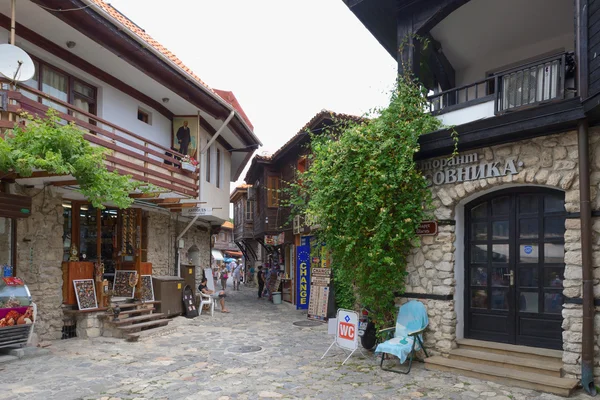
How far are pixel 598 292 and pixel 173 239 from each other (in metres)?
11.2

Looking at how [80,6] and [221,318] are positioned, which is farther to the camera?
[221,318]

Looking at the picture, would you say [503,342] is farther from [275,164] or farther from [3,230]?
[275,164]

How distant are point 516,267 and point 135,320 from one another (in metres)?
7.95

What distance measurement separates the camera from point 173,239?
45.7ft

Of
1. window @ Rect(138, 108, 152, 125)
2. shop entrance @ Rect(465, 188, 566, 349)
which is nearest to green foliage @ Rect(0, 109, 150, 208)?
window @ Rect(138, 108, 152, 125)

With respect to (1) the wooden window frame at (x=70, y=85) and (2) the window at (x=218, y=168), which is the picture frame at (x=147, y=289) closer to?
(1) the wooden window frame at (x=70, y=85)

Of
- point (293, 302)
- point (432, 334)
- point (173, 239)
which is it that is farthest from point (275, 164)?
point (432, 334)

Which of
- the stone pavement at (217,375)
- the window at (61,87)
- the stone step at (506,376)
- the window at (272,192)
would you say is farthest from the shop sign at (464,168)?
the window at (272,192)

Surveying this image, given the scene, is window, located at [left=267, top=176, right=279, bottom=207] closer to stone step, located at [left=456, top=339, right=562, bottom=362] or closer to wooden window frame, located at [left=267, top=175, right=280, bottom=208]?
wooden window frame, located at [left=267, top=175, right=280, bottom=208]

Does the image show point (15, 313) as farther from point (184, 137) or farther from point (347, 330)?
point (184, 137)

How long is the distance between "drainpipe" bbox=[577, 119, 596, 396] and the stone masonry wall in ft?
30.2

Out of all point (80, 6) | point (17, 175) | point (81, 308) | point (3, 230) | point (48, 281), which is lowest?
point (81, 308)

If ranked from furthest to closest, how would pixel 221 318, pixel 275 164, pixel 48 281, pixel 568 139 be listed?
pixel 275 164
pixel 221 318
pixel 48 281
pixel 568 139

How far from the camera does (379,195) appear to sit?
24.7 ft
